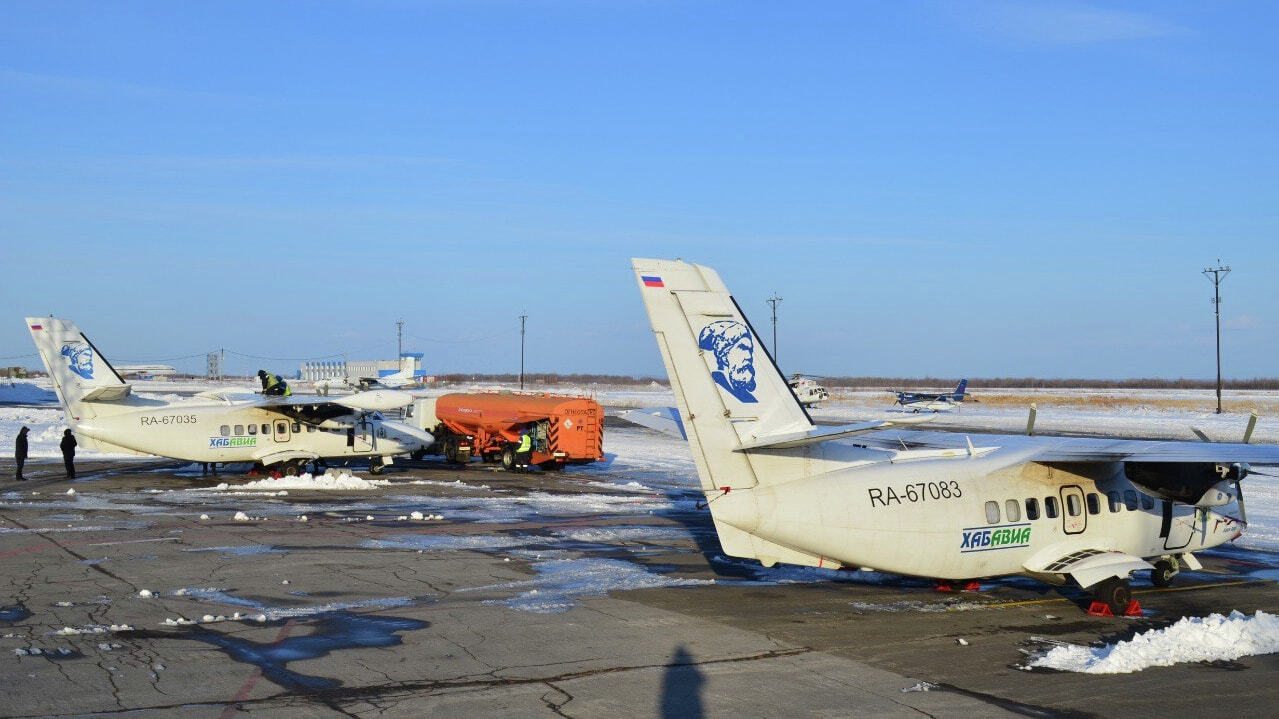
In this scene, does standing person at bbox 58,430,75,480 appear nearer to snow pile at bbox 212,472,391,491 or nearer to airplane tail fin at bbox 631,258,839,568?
snow pile at bbox 212,472,391,491

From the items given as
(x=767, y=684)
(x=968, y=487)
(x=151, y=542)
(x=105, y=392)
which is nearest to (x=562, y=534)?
(x=151, y=542)

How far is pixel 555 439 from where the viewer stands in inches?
1601

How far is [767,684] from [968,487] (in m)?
5.84

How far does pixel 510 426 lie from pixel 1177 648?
30457 millimetres

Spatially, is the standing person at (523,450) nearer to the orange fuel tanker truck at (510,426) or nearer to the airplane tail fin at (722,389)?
the orange fuel tanker truck at (510,426)

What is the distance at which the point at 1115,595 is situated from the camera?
16.4 metres

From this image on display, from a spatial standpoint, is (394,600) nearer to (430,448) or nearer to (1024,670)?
(1024,670)

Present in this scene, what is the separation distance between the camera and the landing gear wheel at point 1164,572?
18891 mm

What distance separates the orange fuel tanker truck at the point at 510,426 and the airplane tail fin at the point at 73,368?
1205cm

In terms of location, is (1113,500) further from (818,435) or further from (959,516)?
(818,435)

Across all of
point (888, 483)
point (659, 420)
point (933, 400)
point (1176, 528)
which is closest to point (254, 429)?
point (659, 420)

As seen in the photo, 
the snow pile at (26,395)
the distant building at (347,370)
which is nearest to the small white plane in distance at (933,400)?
the distant building at (347,370)

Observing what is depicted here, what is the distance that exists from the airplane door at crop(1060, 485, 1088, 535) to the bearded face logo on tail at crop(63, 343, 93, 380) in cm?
3142

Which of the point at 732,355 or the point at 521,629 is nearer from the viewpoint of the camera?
the point at 521,629
